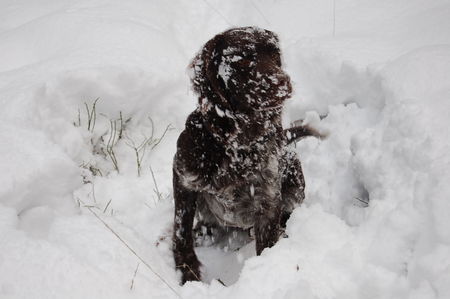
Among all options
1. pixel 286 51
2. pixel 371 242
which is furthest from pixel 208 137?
pixel 286 51

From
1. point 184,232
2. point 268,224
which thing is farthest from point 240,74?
point 184,232

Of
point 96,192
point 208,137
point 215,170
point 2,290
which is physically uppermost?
point 208,137

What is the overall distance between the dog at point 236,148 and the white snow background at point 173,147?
19 centimetres

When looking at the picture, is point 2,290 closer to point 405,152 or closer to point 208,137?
point 208,137

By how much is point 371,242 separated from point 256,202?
0.61 meters

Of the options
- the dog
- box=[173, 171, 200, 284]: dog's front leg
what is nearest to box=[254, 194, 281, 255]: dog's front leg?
the dog

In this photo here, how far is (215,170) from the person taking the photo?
90.0 inches

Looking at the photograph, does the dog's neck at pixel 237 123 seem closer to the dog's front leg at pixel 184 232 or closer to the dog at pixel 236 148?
the dog at pixel 236 148

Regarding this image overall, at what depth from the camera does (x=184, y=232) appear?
8.38 feet

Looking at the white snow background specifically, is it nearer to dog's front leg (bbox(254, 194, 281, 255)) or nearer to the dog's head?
dog's front leg (bbox(254, 194, 281, 255))

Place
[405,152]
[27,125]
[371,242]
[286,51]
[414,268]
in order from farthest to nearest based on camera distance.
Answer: [286,51] → [27,125] → [405,152] → [371,242] → [414,268]

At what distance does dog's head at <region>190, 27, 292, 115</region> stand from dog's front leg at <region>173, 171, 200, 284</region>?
2.14 feet

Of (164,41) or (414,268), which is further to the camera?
(164,41)

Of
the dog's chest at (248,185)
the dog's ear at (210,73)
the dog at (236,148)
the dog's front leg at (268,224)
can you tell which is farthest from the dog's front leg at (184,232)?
the dog's ear at (210,73)
